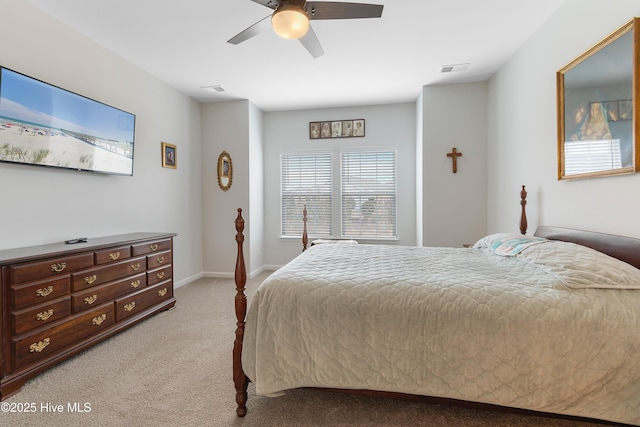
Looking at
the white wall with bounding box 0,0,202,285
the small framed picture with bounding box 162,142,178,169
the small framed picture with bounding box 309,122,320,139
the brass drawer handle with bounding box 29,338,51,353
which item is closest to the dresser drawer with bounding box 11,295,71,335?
the brass drawer handle with bounding box 29,338,51,353

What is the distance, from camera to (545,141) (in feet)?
8.71

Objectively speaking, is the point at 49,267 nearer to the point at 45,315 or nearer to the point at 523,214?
the point at 45,315

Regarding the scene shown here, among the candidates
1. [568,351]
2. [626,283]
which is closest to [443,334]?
[568,351]

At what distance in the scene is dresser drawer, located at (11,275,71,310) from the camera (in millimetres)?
1873

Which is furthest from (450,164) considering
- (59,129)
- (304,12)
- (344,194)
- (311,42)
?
(59,129)

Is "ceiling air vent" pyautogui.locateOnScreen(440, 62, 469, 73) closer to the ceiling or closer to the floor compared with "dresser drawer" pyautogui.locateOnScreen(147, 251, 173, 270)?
A: closer to the ceiling

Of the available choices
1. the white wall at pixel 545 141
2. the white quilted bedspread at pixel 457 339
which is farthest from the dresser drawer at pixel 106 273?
the white wall at pixel 545 141

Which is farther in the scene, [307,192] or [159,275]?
[307,192]

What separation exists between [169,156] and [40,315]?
2.51 metres

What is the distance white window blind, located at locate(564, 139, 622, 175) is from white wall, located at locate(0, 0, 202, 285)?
4264 mm

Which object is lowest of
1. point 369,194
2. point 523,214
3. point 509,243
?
point 509,243

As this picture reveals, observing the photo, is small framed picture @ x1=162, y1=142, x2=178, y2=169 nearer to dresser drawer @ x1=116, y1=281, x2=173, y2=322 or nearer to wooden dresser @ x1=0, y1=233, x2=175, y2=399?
wooden dresser @ x1=0, y1=233, x2=175, y2=399

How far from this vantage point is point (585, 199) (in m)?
2.18

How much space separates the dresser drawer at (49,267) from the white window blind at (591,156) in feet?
12.7
